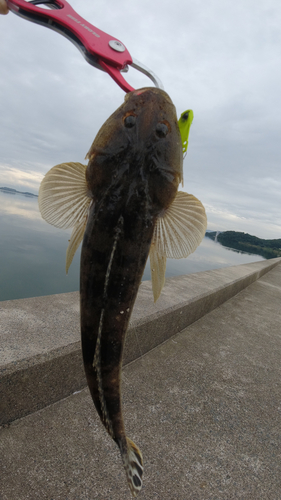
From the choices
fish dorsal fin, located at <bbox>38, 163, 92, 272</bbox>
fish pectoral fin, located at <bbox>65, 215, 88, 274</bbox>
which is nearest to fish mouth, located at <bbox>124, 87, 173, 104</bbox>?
fish dorsal fin, located at <bbox>38, 163, 92, 272</bbox>

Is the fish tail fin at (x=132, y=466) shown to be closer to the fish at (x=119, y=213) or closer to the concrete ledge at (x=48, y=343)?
the fish at (x=119, y=213)

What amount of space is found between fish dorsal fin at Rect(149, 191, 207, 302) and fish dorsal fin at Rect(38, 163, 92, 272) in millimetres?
369

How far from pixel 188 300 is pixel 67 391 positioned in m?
2.45

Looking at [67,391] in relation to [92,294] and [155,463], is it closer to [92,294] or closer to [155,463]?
[155,463]

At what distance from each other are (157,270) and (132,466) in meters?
1.00

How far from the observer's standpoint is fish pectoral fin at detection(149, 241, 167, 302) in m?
1.34

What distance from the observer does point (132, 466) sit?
140cm

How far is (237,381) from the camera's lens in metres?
3.53

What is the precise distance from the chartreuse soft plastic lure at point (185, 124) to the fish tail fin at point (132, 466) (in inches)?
59.9

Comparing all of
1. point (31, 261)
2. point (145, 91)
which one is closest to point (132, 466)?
point (145, 91)

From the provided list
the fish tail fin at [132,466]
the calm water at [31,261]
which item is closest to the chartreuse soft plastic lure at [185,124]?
the fish tail fin at [132,466]

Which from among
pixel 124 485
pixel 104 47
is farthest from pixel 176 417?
pixel 104 47

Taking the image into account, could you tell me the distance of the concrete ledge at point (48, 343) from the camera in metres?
2.22

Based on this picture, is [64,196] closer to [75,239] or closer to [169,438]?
[75,239]
